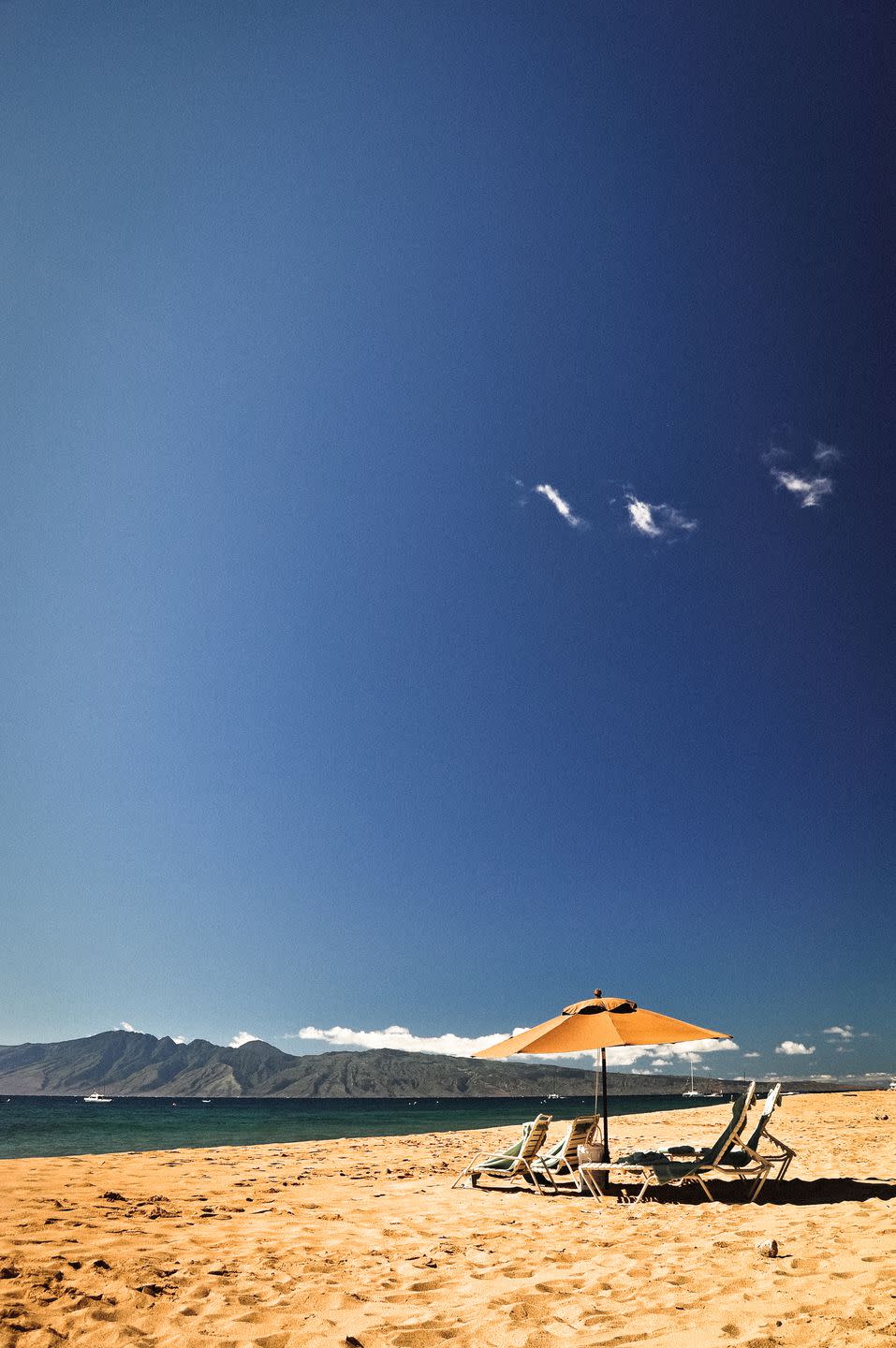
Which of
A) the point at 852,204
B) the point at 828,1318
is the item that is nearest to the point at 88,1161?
the point at 828,1318

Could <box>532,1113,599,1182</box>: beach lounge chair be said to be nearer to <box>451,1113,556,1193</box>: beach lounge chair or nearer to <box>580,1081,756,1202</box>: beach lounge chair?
<box>451,1113,556,1193</box>: beach lounge chair

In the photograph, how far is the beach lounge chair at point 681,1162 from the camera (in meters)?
7.53

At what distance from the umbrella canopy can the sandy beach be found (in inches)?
59.9

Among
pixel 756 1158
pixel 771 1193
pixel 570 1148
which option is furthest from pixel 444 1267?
pixel 771 1193

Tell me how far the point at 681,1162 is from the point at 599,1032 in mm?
1493

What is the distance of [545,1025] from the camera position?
923 cm

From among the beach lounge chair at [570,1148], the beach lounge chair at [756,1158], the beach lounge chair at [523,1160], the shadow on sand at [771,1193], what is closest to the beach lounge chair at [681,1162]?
the beach lounge chair at [756,1158]

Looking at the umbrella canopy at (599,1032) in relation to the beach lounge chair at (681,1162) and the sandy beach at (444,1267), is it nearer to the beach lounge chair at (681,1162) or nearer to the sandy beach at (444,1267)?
the beach lounge chair at (681,1162)

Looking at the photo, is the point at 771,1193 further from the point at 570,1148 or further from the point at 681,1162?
the point at 570,1148

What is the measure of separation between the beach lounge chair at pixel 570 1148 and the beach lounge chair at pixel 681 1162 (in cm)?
41

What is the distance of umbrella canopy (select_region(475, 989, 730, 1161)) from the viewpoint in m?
8.56

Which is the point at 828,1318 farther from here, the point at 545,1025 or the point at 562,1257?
the point at 545,1025

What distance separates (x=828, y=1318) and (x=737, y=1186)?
5.52 m

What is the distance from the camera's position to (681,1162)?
25.7 feet
